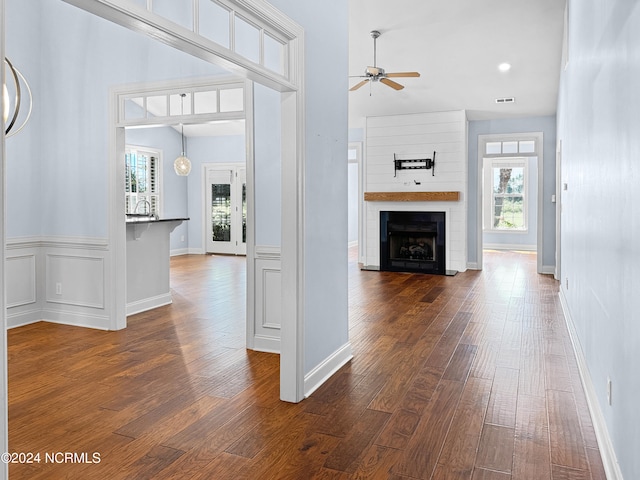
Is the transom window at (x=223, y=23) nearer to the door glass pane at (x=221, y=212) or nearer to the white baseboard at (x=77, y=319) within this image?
the white baseboard at (x=77, y=319)

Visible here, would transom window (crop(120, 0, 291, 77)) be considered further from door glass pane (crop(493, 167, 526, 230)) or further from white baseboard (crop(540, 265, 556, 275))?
door glass pane (crop(493, 167, 526, 230))

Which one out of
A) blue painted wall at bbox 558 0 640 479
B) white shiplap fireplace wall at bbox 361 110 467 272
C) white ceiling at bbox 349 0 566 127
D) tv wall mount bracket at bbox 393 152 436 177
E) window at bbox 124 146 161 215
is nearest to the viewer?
blue painted wall at bbox 558 0 640 479

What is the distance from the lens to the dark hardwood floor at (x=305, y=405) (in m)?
2.24

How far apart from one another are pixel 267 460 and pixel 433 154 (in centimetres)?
704

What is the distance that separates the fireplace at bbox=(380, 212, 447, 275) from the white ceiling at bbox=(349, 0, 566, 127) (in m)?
1.83

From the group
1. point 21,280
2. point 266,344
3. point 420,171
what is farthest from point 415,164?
point 21,280

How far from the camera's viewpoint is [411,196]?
28.0ft

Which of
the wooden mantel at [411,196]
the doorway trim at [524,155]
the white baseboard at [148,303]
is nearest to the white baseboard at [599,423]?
the white baseboard at [148,303]

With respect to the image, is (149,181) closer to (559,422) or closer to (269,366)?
(269,366)

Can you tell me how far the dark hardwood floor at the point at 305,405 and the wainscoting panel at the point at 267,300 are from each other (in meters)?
0.16

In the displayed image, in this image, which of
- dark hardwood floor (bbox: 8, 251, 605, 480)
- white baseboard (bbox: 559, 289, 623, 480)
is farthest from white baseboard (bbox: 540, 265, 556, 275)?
white baseboard (bbox: 559, 289, 623, 480)

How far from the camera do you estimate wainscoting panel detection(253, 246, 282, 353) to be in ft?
13.0

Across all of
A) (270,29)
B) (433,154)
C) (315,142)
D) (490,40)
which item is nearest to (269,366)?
(315,142)

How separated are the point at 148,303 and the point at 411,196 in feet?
15.8
